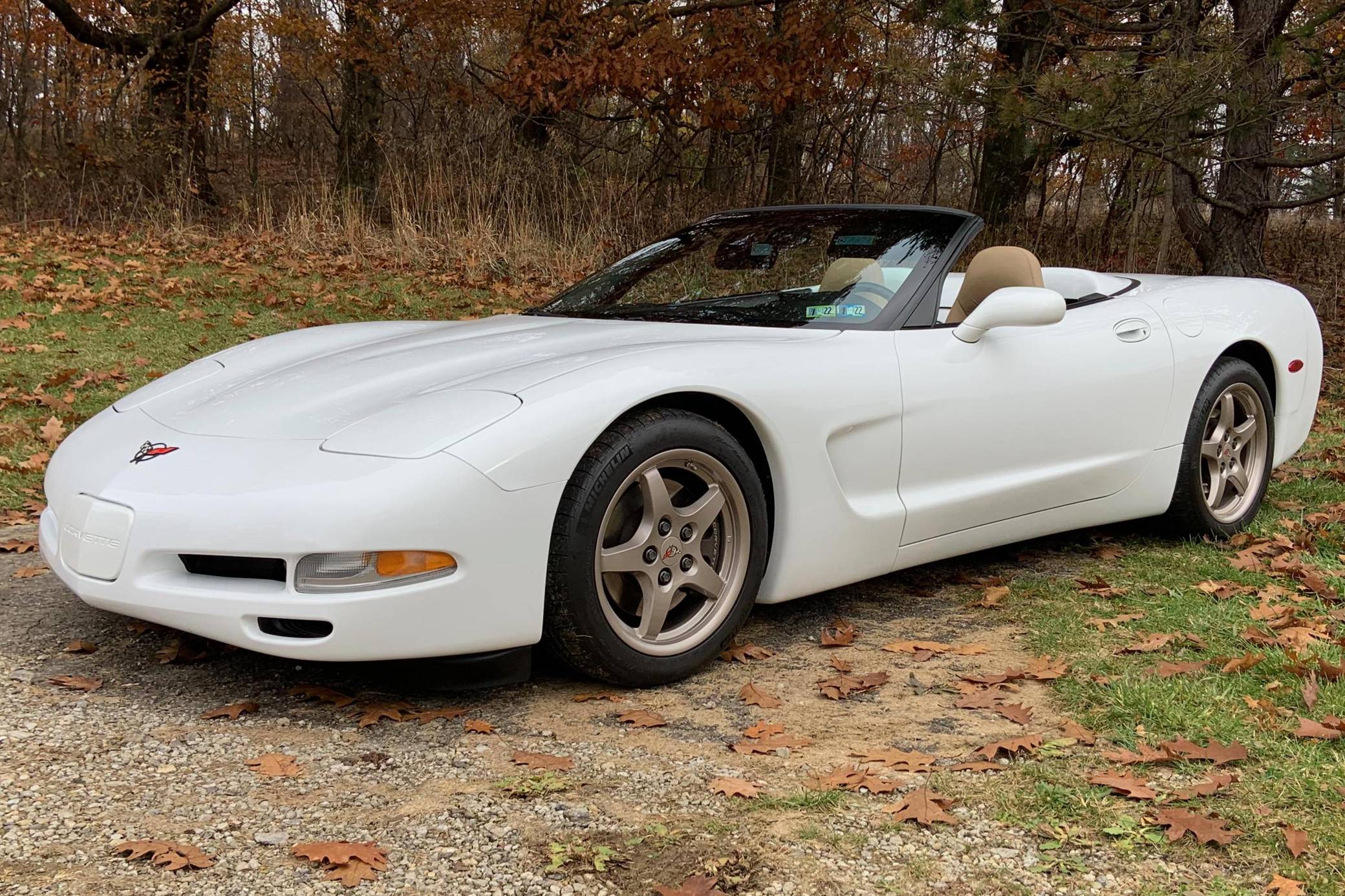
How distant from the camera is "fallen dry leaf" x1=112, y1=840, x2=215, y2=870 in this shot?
2.03 meters

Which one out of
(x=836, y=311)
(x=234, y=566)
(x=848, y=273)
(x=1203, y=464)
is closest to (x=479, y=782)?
(x=234, y=566)

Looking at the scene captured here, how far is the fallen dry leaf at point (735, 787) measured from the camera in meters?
2.41

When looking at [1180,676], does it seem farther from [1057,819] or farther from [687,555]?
[687,555]

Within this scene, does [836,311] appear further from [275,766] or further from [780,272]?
[275,766]

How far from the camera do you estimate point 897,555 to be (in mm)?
3525

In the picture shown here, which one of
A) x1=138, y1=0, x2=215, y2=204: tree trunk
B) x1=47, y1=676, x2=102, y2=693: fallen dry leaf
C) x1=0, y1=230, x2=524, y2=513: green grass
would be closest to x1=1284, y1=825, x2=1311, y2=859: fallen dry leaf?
x1=47, y1=676, x2=102, y2=693: fallen dry leaf

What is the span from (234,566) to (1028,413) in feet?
8.01

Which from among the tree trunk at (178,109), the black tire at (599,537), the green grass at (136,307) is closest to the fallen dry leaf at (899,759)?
the black tire at (599,537)

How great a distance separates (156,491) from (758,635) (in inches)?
68.0

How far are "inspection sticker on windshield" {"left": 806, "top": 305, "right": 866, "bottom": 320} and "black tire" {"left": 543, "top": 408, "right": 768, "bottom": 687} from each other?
728 mm

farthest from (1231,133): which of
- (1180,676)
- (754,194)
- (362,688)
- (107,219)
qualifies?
(107,219)

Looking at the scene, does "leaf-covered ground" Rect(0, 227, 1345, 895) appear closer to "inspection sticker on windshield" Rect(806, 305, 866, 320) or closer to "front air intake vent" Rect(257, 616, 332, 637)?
"front air intake vent" Rect(257, 616, 332, 637)

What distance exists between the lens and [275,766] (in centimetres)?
246

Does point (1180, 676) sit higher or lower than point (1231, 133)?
lower
